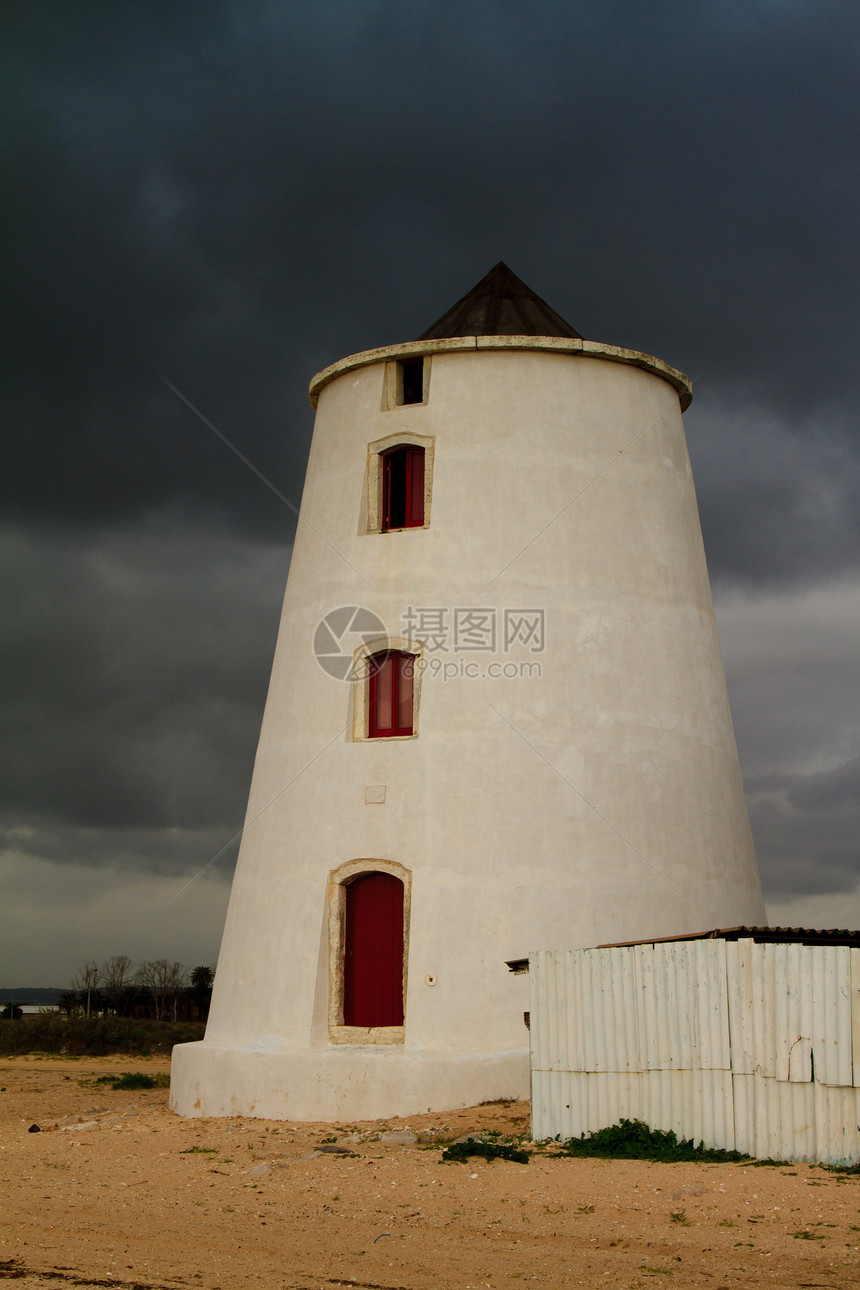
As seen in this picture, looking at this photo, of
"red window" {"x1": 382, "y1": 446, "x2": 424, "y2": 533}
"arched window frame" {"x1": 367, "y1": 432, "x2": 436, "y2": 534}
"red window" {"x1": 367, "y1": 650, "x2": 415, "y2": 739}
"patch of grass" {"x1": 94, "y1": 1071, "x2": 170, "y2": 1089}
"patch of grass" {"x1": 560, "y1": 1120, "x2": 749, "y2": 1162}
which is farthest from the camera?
"patch of grass" {"x1": 94, "y1": 1071, "x2": 170, "y2": 1089}

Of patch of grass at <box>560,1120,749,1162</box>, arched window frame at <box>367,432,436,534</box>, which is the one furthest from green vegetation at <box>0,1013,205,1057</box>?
patch of grass at <box>560,1120,749,1162</box>

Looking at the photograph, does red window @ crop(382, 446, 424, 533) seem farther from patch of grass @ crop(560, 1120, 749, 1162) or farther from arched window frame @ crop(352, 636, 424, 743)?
patch of grass @ crop(560, 1120, 749, 1162)

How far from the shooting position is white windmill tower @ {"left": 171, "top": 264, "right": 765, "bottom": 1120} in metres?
17.8

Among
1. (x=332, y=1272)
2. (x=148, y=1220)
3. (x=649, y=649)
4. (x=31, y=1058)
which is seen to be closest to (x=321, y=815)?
(x=649, y=649)

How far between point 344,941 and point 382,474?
7188 millimetres

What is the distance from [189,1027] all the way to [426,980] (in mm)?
23406

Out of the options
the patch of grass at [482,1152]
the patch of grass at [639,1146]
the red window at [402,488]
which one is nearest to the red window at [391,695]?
the red window at [402,488]

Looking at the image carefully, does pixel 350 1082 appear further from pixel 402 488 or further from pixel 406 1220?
pixel 402 488

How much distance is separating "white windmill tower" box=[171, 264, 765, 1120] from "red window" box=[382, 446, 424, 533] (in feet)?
0.12

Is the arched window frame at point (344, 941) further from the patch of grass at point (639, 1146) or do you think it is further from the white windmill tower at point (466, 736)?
the patch of grass at point (639, 1146)

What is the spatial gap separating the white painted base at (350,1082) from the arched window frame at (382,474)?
769cm

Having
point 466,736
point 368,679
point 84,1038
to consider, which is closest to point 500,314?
point 368,679
